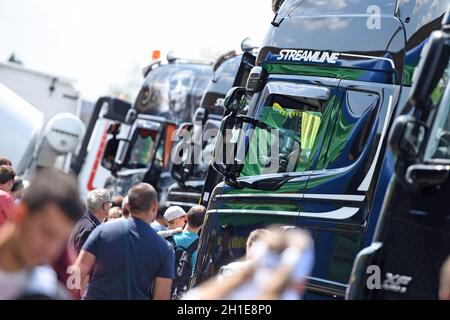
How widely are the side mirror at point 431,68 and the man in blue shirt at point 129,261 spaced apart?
6.01ft

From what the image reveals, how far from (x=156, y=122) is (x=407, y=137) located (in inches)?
381

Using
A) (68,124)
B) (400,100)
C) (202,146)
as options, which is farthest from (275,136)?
(68,124)

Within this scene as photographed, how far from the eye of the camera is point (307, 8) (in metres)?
8.41

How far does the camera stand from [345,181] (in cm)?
747

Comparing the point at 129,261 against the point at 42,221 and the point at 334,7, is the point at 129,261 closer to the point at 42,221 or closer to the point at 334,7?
the point at 42,221

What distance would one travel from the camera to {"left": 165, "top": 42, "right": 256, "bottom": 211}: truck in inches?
522

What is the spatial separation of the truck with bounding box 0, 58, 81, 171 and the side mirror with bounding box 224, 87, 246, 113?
1288cm

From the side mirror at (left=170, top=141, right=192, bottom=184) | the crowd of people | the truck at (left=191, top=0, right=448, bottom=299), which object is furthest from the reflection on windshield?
the side mirror at (left=170, top=141, right=192, bottom=184)

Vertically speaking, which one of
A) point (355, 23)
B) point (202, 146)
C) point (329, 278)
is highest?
point (355, 23)

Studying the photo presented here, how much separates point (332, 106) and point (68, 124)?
13537 millimetres

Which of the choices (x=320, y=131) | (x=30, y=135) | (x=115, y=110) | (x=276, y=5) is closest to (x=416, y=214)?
(x=320, y=131)

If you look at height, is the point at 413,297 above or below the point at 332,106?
below

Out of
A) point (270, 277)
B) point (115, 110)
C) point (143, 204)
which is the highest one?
point (115, 110)
